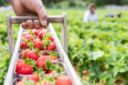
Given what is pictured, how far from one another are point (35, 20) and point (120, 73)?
385 centimetres

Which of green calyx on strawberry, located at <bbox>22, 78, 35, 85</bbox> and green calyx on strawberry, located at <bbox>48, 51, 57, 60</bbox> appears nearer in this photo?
green calyx on strawberry, located at <bbox>22, 78, 35, 85</bbox>

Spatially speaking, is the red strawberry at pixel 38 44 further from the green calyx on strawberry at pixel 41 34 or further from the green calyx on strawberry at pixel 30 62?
the green calyx on strawberry at pixel 30 62

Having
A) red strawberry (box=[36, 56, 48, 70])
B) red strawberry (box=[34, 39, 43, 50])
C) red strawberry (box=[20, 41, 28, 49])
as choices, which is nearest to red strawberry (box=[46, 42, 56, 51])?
red strawberry (box=[34, 39, 43, 50])

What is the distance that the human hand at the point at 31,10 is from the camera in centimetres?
443

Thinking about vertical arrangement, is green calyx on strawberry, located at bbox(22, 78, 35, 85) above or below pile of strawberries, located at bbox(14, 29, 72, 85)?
above

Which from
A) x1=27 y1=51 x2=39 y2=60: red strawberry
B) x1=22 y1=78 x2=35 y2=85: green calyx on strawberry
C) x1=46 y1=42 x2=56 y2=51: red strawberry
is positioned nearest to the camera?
x1=22 y1=78 x2=35 y2=85: green calyx on strawberry

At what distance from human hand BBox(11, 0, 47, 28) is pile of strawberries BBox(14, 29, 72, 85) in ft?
0.92

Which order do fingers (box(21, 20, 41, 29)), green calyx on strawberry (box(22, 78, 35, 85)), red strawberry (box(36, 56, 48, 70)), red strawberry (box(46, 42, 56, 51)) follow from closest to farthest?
green calyx on strawberry (box(22, 78, 35, 85)) < red strawberry (box(36, 56, 48, 70)) < fingers (box(21, 20, 41, 29)) < red strawberry (box(46, 42, 56, 51))

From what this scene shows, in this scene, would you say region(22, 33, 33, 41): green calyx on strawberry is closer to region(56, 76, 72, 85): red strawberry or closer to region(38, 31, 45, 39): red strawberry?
region(38, 31, 45, 39): red strawberry

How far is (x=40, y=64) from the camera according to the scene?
4.04 metres

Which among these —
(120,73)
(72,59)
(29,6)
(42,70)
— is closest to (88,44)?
(72,59)

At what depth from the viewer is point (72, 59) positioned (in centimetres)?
1000

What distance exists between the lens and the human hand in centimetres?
443

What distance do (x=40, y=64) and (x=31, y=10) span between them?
91 cm
